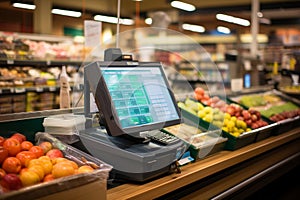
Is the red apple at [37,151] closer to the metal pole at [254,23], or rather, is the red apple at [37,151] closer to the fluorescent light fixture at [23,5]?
the metal pole at [254,23]

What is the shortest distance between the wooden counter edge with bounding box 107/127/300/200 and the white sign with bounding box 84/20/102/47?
142 cm

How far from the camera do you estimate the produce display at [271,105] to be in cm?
362

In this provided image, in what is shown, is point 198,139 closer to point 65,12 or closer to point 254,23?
point 254,23

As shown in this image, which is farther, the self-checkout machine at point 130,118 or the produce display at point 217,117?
the produce display at point 217,117

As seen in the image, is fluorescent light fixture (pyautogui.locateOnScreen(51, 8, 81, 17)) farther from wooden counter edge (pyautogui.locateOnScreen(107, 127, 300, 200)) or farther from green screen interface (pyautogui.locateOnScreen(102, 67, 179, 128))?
green screen interface (pyautogui.locateOnScreen(102, 67, 179, 128))

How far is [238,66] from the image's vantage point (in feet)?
20.1

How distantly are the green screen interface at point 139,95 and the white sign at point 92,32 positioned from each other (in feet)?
4.15

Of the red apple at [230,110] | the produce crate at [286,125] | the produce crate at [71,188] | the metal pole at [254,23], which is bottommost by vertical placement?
the produce crate at [286,125]

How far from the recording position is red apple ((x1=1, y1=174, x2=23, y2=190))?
1.33 m

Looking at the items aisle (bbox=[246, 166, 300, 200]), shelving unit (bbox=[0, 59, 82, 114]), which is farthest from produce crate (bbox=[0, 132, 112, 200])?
shelving unit (bbox=[0, 59, 82, 114])

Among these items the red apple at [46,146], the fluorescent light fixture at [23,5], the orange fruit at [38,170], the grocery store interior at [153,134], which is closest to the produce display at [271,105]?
the grocery store interior at [153,134]

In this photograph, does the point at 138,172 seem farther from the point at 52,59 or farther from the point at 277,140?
the point at 52,59

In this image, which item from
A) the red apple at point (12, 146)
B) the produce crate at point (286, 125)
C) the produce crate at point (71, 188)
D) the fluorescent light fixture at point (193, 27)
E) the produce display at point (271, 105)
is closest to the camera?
the produce crate at point (71, 188)

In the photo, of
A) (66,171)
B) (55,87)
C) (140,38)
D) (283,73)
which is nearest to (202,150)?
(66,171)
